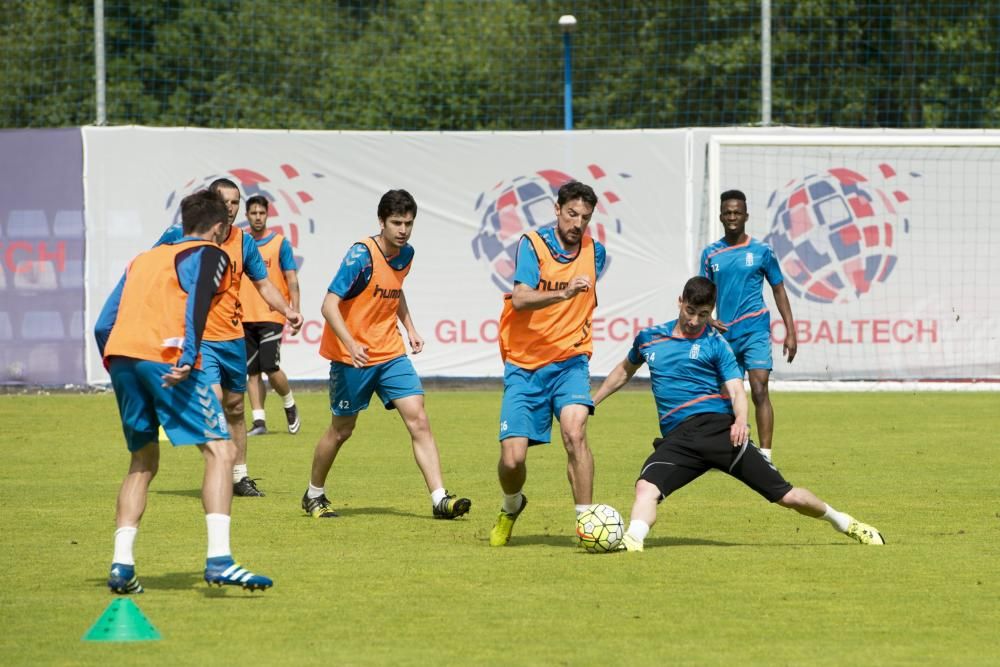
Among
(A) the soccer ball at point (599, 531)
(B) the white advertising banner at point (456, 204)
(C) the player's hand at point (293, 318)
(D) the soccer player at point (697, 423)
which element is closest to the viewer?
(A) the soccer ball at point (599, 531)

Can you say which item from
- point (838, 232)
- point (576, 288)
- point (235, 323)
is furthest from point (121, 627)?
point (838, 232)

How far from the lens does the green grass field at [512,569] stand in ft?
20.9

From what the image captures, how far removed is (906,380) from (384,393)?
1198cm

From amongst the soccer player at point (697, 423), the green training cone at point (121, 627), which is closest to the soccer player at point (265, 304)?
the soccer player at point (697, 423)

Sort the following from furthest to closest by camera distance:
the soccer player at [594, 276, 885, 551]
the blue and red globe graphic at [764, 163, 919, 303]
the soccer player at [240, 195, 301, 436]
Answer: the blue and red globe graphic at [764, 163, 919, 303] → the soccer player at [240, 195, 301, 436] → the soccer player at [594, 276, 885, 551]

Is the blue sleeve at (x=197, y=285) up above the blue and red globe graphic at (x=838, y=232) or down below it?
below

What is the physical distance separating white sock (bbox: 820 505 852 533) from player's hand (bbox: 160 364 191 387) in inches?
148

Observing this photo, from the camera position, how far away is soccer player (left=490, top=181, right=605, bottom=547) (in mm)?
9062

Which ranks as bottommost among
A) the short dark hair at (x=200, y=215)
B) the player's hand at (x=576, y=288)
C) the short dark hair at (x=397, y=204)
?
the player's hand at (x=576, y=288)

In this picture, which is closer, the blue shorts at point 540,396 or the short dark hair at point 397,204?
the blue shorts at point 540,396

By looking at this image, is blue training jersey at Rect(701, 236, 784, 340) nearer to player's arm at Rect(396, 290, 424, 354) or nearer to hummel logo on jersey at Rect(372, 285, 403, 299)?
player's arm at Rect(396, 290, 424, 354)

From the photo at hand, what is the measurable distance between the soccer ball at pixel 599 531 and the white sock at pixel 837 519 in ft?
3.86

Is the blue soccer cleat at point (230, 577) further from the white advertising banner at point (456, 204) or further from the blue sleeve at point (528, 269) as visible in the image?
the white advertising banner at point (456, 204)

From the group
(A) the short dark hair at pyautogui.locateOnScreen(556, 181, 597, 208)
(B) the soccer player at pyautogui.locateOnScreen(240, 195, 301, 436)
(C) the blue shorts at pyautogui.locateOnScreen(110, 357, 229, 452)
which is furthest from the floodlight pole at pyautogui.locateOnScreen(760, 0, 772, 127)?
(C) the blue shorts at pyautogui.locateOnScreen(110, 357, 229, 452)
